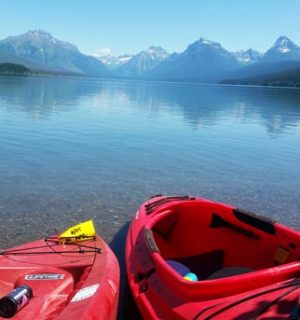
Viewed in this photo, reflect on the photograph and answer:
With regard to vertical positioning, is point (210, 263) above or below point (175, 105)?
above

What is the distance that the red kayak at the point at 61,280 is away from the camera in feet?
18.0

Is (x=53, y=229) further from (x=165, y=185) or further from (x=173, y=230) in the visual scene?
(x=165, y=185)

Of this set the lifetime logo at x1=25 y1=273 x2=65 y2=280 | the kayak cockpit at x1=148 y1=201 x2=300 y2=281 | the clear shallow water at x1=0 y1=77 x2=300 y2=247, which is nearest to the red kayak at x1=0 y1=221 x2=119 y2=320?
the lifetime logo at x1=25 y1=273 x2=65 y2=280

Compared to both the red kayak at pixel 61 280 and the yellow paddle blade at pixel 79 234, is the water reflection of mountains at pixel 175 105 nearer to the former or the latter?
the yellow paddle blade at pixel 79 234

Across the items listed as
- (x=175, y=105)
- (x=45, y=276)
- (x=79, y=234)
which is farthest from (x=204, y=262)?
(x=175, y=105)

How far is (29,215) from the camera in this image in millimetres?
10953

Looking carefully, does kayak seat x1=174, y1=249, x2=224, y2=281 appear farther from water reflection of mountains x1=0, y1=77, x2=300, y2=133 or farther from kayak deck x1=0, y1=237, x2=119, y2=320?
water reflection of mountains x1=0, y1=77, x2=300, y2=133

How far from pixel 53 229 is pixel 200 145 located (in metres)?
15.5

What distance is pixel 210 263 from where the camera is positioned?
27.1ft

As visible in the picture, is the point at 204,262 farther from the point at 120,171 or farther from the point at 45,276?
the point at 120,171

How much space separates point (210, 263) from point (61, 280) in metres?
3.24

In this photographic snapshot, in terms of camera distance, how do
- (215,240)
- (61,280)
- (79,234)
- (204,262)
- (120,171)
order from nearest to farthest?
(61,280) → (79,234) → (215,240) → (204,262) → (120,171)

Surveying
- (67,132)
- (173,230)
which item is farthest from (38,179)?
(67,132)

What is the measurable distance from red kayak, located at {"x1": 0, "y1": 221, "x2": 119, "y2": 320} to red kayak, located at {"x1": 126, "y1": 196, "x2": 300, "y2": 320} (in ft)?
1.61
